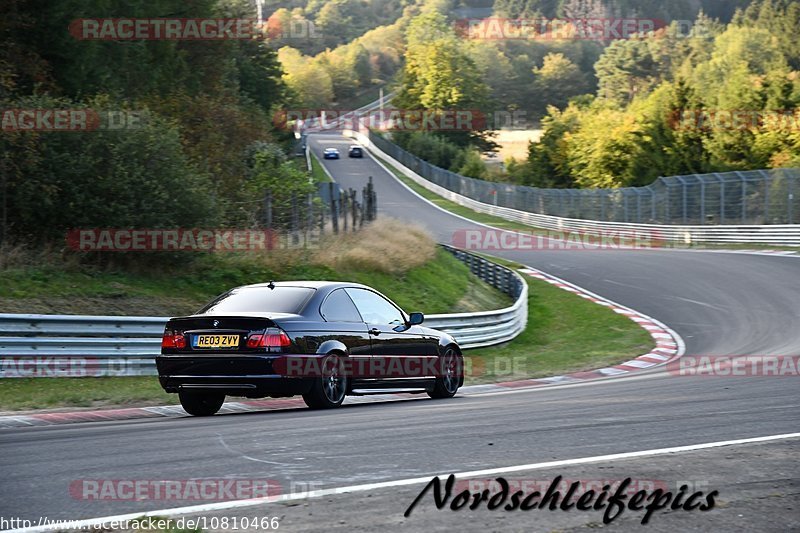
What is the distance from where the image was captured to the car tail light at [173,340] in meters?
11.0

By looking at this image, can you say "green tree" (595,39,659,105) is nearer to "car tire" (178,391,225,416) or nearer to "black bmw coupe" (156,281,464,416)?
"black bmw coupe" (156,281,464,416)

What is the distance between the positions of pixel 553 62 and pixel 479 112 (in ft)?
196

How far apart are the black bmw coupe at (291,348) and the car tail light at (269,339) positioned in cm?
1

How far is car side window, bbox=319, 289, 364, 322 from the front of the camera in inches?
455

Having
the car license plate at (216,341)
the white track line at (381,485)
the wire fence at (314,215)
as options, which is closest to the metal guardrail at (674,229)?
the wire fence at (314,215)

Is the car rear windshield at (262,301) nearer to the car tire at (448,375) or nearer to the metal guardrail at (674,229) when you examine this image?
the car tire at (448,375)

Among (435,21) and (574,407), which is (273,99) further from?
(435,21)

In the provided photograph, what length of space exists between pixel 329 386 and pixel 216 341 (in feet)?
4.32

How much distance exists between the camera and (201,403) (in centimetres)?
1148

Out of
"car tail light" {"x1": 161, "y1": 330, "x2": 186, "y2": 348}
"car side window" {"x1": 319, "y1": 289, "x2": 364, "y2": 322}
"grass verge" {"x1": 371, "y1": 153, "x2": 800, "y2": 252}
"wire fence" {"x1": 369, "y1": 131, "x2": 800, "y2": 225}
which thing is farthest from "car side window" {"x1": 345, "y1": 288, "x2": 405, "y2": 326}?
"wire fence" {"x1": 369, "y1": 131, "x2": 800, "y2": 225}

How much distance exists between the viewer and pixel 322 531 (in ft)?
16.6

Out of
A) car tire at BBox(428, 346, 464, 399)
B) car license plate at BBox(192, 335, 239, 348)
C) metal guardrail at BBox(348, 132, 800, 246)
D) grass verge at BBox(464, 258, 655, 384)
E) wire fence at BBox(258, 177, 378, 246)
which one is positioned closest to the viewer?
car license plate at BBox(192, 335, 239, 348)

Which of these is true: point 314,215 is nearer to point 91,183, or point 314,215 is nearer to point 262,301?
point 91,183

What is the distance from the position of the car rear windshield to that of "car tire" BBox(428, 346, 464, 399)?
7.97ft
